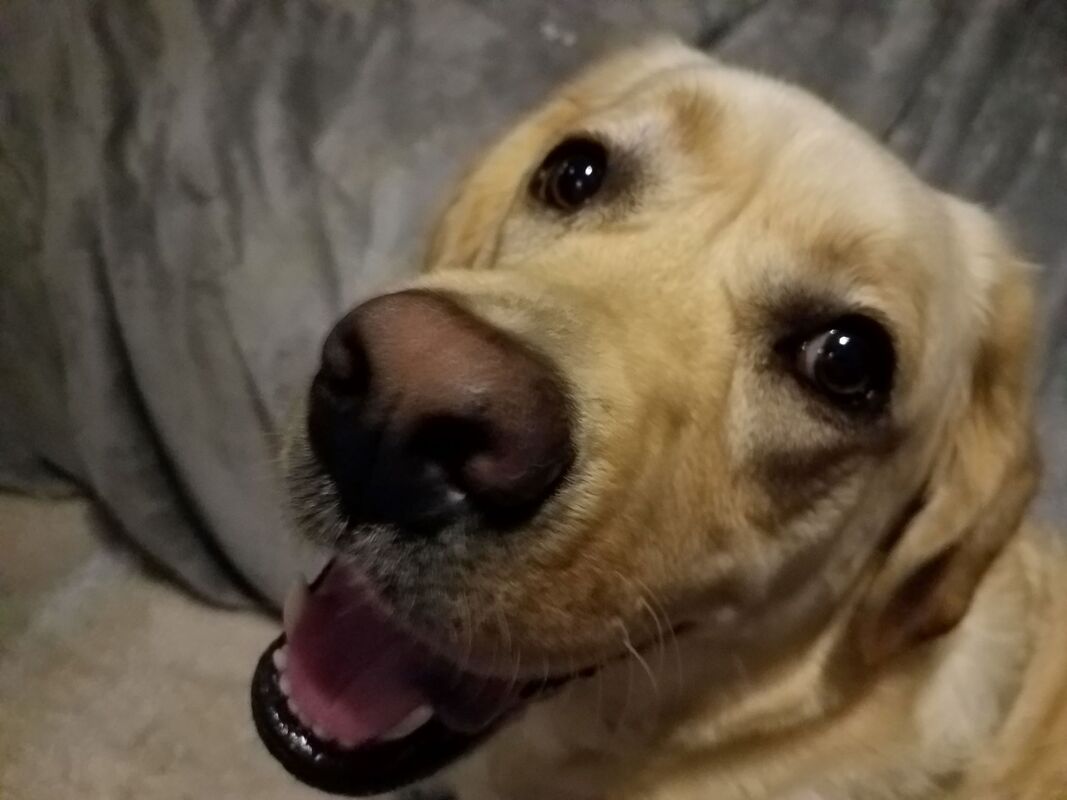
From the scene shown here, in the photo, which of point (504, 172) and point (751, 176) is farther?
point (504, 172)

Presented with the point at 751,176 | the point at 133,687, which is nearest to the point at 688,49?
the point at 751,176

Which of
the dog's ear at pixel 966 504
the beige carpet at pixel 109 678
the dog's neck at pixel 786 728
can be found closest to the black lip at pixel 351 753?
the dog's neck at pixel 786 728

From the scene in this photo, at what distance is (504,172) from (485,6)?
75 cm

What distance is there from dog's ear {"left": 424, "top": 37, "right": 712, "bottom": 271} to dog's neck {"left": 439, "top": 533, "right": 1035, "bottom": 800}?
0.56 meters

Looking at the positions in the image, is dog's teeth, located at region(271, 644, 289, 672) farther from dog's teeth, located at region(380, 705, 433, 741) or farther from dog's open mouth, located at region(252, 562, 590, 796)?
dog's teeth, located at region(380, 705, 433, 741)

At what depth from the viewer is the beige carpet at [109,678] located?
5.98 ft

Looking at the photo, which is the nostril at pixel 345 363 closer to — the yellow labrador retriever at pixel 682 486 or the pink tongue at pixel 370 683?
the yellow labrador retriever at pixel 682 486

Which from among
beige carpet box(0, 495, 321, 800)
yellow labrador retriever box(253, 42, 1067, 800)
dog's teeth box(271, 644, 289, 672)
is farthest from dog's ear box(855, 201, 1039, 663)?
beige carpet box(0, 495, 321, 800)

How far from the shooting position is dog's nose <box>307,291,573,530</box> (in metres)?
0.82

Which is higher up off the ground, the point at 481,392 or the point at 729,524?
the point at 481,392

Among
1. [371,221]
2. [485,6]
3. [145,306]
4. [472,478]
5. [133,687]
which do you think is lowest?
[133,687]

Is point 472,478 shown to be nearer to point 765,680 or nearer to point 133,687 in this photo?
point 765,680

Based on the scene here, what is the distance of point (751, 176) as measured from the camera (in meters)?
1.21

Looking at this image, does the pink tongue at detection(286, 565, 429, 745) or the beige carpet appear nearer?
the pink tongue at detection(286, 565, 429, 745)
